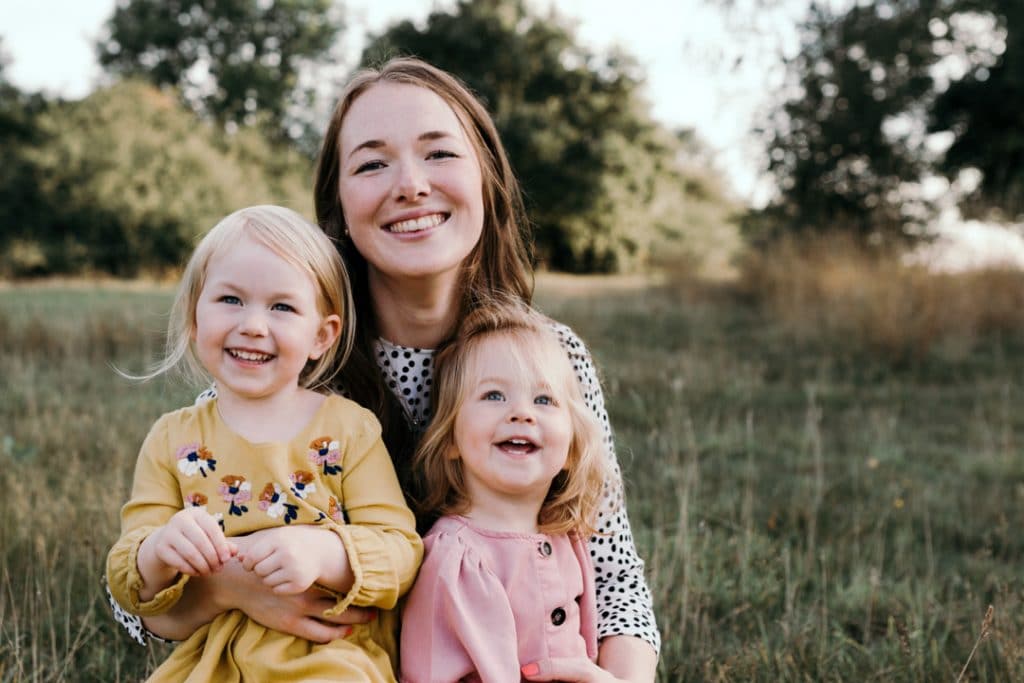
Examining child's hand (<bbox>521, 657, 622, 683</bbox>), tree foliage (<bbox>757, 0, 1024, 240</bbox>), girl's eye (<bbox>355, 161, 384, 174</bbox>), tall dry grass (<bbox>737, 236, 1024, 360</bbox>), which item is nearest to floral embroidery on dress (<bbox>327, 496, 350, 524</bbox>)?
child's hand (<bbox>521, 657, 622, 683</bbox>)

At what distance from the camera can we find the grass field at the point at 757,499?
2.74 metres

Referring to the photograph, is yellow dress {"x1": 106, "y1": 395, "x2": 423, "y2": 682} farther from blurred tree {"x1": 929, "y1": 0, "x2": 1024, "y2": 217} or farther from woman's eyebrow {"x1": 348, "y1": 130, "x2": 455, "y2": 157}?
blurred tree {"x1": 929, "y1": 0, "x2": 1024, "y2": 217}

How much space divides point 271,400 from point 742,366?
6.23 metres

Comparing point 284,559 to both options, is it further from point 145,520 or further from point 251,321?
point 251,321

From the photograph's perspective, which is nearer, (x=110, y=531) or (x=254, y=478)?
(x=254, y=478)

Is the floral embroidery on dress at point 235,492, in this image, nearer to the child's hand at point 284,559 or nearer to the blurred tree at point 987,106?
the child's hand at point 284,559

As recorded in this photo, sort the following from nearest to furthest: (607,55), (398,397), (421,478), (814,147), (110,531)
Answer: (421,478), (398,397), (110,531), (814,147), (607,55)

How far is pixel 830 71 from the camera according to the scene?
11000mm

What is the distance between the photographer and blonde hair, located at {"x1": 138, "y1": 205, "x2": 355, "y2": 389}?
75.7 inches

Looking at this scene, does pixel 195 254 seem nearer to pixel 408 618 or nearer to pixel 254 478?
pixel 254 478

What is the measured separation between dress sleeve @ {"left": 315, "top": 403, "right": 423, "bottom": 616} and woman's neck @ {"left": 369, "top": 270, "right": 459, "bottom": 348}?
48cm

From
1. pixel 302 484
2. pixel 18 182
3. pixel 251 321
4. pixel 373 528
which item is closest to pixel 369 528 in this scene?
pixel 373 528

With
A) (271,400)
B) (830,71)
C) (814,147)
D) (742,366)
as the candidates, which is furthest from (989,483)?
(814,147)

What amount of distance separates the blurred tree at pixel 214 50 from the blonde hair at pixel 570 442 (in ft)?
103
